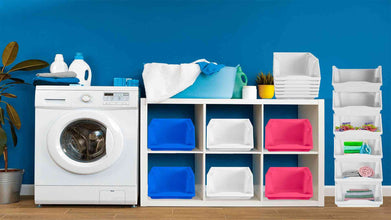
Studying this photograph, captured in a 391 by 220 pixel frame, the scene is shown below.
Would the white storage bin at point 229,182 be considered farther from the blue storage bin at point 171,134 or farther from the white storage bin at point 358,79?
the white storage bin at point 358,79

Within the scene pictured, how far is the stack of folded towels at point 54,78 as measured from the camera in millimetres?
2914

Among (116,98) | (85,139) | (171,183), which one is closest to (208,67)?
(116,98)

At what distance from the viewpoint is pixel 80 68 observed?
10.6ft

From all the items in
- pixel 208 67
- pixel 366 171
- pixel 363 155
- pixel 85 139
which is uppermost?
pixel 208 67

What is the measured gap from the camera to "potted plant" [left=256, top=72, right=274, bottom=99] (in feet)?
10.5

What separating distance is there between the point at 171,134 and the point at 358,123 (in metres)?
1.37

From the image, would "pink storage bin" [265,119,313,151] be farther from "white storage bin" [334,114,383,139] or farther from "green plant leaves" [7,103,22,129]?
"green plant leaves" [7,103,22,129]

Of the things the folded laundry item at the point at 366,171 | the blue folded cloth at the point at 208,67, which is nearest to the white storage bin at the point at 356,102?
the folded laundry item at the point at 366,171

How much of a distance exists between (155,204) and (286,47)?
5.36ft

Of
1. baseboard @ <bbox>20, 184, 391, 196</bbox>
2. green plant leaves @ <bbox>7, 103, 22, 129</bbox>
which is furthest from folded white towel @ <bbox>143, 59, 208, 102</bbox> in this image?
baseboard @ <bbox>20, 184, 391, 196</bbox>

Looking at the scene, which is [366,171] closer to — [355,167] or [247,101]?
[355,167]

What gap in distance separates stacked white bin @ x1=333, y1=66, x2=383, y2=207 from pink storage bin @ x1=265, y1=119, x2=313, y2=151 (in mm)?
236

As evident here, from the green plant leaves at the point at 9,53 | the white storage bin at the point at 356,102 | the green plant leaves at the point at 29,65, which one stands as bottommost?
the white storage bin at the point at 356,102

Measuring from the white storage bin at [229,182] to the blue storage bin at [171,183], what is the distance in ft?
0.46
